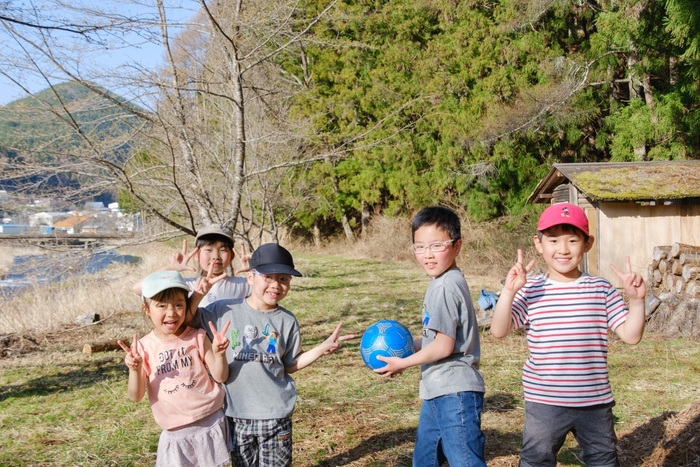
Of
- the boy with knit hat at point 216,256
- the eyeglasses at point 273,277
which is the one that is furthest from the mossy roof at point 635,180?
the eyeglasses at point 273,277

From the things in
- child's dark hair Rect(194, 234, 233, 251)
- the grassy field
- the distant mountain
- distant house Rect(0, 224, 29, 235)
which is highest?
the distant mountain

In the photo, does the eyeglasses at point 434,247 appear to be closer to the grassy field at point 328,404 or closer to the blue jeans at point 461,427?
the blue jeans at point 461,427

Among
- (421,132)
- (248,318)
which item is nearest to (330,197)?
(421,132)

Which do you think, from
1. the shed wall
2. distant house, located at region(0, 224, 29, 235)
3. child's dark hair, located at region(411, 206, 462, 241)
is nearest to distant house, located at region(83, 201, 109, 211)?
distant house, located at region(0, 224, 29, 235)

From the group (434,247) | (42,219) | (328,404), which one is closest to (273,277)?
(434,247)

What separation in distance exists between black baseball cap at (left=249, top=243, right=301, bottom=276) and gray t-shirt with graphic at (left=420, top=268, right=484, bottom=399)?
0.69 meters

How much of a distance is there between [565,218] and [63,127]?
5949 millimetres

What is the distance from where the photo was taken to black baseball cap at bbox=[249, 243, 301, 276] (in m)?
3.16

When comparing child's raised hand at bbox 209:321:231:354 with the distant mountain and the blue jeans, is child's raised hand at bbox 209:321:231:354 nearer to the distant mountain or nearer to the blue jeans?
the blue jeans

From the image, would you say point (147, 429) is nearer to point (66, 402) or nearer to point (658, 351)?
point (66, 402)

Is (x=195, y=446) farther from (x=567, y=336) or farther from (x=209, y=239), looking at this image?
(x=567, y=336)

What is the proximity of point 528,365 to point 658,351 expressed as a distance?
5518 mm

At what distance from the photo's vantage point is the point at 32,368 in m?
7.46

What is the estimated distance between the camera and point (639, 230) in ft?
43.5
